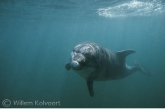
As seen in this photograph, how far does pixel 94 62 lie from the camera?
5.84 meters

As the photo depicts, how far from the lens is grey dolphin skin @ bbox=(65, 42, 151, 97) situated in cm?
519

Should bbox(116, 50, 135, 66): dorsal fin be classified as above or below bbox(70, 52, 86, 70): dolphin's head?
above

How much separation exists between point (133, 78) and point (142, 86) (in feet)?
10.2

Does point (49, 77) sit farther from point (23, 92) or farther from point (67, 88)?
point (67, 88)

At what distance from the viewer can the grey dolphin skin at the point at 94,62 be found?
5.19 meters

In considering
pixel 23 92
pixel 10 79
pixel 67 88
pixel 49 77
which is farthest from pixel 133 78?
pixel 10 79

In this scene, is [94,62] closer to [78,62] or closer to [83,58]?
[83,58]

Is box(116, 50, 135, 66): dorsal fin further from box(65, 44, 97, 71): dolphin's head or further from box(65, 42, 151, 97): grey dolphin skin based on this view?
box(65, 44, 97, 71): dolphin's head

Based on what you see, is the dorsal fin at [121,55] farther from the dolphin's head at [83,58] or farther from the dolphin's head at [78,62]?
the dolphin's head at [78,62]

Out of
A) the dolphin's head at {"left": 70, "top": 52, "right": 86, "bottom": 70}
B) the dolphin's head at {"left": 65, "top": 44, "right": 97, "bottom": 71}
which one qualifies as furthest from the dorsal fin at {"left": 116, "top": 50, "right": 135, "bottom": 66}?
the dolphin's head at {"left": 70, "top": 52, "right": 86, "bottom": 70}

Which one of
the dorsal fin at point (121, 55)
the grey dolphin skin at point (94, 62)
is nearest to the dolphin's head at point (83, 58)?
the grey dolphin skin at point (94, 62)

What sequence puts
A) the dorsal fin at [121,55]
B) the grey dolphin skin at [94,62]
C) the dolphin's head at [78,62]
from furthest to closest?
the dorsal fin at [121,55]
the grey dolphin skin at [94,62]
the dolphin's head at [78,62]

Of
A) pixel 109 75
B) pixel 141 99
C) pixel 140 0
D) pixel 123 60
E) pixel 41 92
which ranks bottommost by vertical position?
pixel 141 99

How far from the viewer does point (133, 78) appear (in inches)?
965
